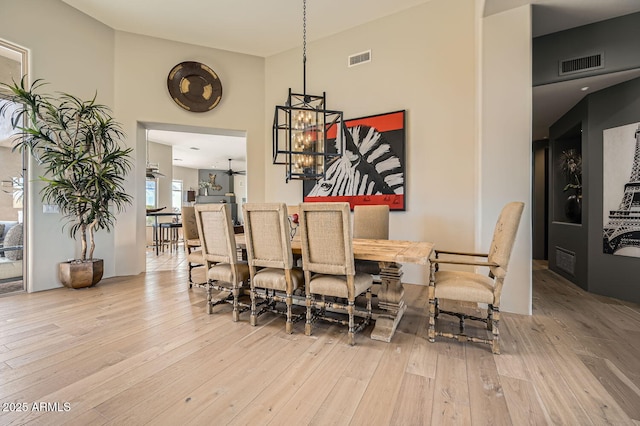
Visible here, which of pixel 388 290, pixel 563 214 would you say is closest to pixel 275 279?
pixel 388 290

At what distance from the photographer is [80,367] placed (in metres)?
1.87

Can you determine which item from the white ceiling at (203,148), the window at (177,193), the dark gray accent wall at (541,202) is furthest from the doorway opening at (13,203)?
the dark gray accent wall at (541,202)

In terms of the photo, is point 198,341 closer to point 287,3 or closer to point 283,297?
point 283,297

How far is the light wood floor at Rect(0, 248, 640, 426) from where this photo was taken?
4.75ft

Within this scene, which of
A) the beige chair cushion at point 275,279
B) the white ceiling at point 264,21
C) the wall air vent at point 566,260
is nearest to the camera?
the beige chair cushion at point 275,279

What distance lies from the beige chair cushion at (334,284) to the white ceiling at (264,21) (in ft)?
11.2

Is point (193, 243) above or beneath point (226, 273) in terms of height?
above

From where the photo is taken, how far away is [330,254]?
2191 millimetres

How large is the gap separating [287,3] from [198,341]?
4247 millimetres

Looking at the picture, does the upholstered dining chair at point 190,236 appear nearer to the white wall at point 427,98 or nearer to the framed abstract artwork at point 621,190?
the white wall at point 427,98

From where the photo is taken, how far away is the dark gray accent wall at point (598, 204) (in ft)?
10.6

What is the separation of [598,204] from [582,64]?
1.72 m

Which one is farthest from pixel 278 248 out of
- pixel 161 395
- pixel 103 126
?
pixel 103 126

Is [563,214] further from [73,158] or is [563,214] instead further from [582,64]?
[73,158]
